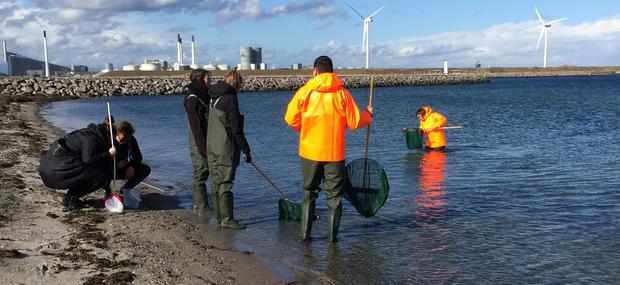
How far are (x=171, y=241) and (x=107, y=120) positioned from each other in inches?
83.4

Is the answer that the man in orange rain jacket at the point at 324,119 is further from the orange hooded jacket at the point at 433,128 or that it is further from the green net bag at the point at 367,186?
the orange hooded jacket at the point at 433,128

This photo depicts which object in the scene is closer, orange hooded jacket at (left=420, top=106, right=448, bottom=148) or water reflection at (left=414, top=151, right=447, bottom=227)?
water reflection at (left=414, top=151, right=447, bottom=227)

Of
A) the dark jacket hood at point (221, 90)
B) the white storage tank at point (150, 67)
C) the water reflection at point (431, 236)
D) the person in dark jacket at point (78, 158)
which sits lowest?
the water reflection at point (431, 236)

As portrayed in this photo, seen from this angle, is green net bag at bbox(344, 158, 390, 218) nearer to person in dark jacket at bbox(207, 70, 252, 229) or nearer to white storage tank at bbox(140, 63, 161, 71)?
person in dark jacket at bbox(207, 70, 252, 229)

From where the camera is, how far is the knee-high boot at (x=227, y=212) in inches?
300

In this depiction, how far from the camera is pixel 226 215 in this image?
304 inches

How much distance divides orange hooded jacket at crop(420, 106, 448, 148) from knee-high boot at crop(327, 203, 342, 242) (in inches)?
382

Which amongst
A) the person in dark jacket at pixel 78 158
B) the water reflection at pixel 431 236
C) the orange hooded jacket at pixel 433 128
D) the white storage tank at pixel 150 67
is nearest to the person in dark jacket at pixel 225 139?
the person in dark jacket at pixel 78 158

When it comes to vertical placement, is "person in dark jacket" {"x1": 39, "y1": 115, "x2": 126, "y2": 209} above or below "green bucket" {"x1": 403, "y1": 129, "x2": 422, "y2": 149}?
above

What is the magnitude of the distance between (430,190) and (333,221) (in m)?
4.21

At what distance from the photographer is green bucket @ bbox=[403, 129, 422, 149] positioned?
16.2 meters

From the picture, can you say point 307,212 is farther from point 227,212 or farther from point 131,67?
point 131,67

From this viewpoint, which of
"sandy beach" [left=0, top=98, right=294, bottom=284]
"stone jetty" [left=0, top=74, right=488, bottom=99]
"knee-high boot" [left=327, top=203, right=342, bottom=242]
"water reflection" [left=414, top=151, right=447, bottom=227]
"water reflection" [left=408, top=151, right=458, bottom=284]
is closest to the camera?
"sandy beach" [left=0, top=98, right=294, bottom=284]

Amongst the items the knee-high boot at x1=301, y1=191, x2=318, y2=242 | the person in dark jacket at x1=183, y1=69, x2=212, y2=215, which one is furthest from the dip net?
the person in dark jacket at x1=183, y1=69, x2=212, y2=215
